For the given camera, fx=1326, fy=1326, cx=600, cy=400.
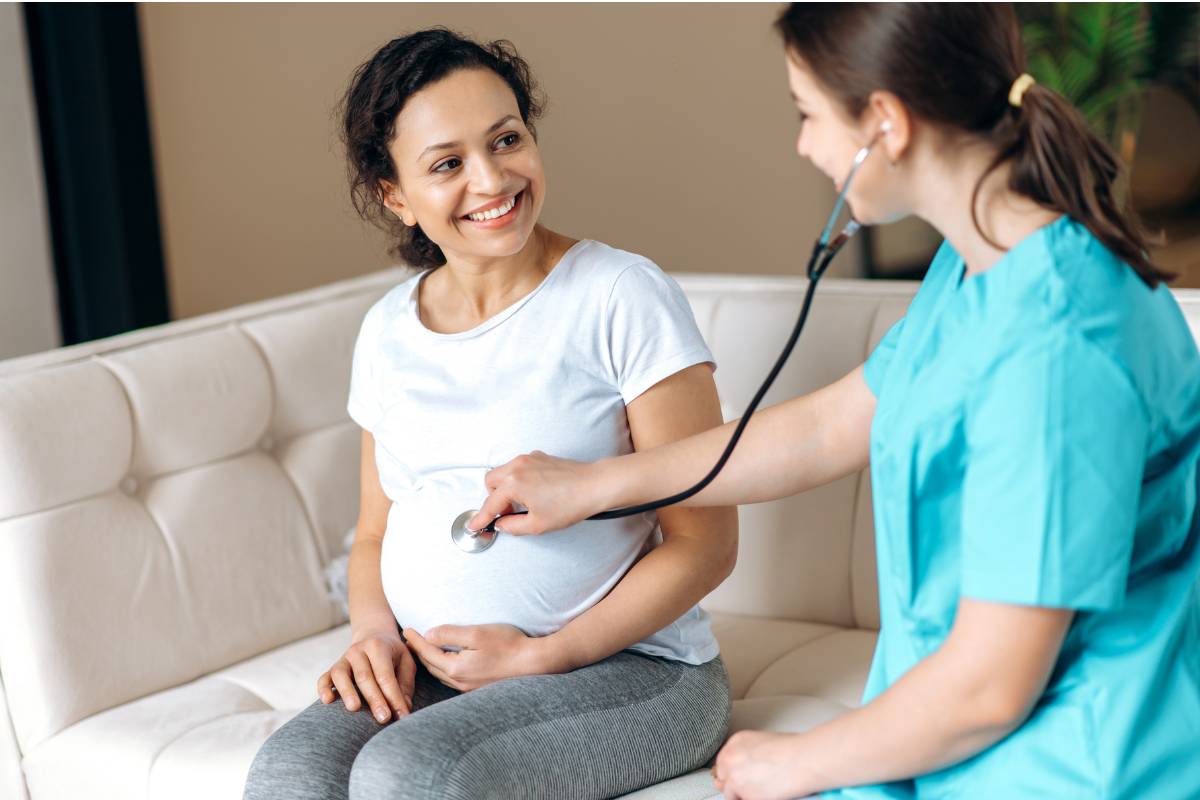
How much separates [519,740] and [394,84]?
71 cm

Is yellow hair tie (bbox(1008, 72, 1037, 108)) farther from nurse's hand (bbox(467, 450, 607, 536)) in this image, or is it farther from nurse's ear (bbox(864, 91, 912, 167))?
nurse's hand (bbox(467, 450, 607, 536))

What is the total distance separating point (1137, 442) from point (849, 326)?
932mm

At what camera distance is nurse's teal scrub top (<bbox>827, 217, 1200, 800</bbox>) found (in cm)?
87

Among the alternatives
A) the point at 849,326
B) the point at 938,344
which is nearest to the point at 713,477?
the point at 938,344

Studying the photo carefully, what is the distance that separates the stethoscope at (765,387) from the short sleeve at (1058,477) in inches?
7.3

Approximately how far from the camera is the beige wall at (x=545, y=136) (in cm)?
310

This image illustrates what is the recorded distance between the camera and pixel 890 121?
0.94 meters

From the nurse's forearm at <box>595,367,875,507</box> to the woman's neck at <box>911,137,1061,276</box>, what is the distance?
0.26m

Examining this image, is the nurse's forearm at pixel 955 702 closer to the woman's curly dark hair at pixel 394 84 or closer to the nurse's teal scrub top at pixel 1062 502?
the nurse's teal scrub top at pixel 1062 502

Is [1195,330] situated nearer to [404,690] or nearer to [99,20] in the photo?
[404,690]

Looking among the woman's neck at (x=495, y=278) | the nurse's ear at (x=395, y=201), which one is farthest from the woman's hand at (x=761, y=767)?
the nurse's ear at (x=395, y=201)

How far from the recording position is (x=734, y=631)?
1.84 metres

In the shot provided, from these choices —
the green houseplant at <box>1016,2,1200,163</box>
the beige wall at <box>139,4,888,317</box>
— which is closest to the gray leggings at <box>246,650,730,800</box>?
the beige wall at <box>139,4,888,317</box>

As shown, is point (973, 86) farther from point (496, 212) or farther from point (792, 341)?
point (496, 212)
